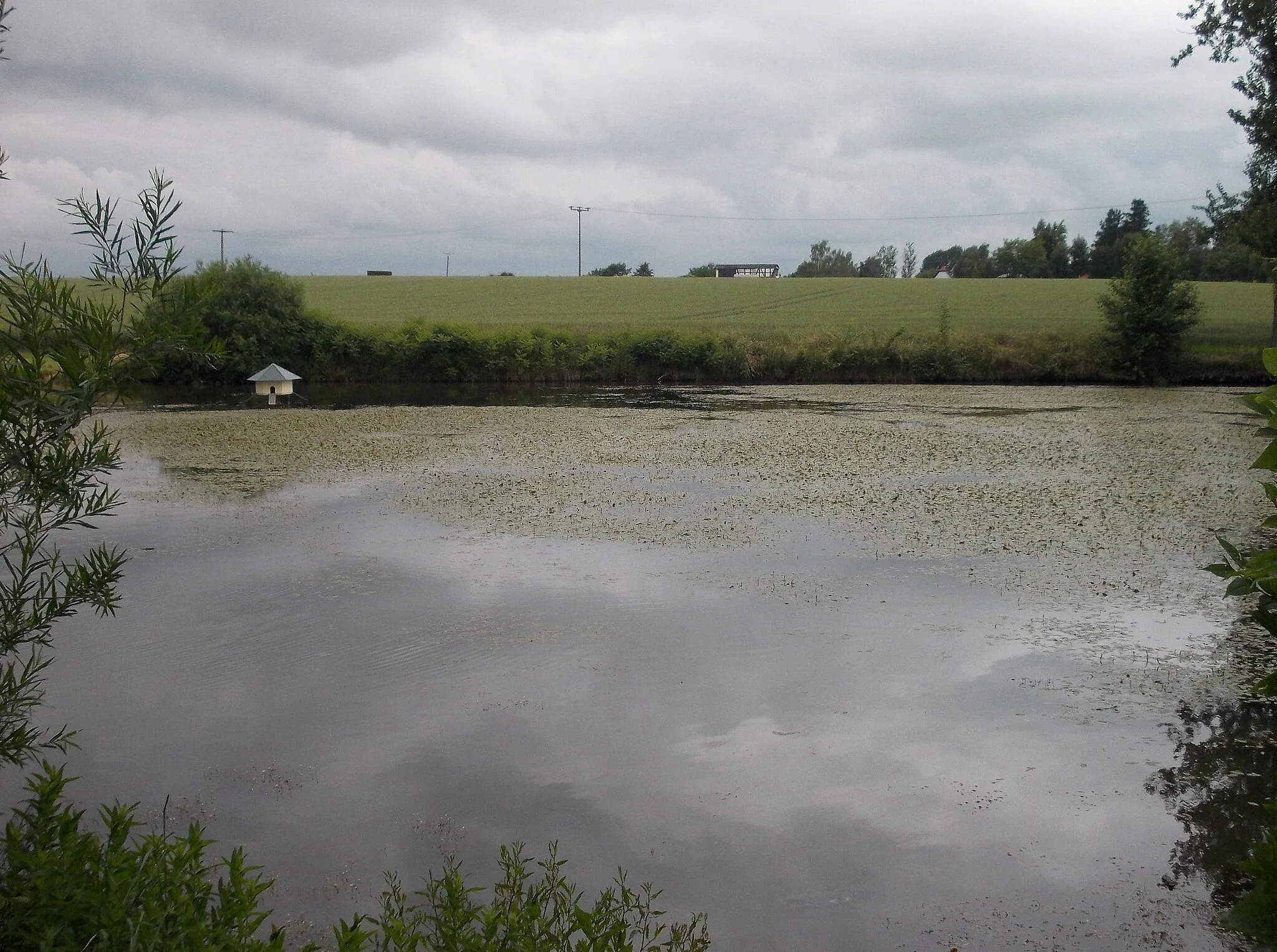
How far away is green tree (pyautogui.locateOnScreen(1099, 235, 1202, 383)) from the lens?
1262 inches

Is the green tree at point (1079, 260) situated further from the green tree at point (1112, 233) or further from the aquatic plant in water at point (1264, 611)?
the aquatic plant in water at point (1264, 611)

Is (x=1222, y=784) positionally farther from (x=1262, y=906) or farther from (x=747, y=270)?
(x=747, y=270)

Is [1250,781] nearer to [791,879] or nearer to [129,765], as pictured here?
[791,879]

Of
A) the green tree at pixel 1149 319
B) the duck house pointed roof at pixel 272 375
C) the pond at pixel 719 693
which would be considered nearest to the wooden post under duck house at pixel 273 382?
the duck house pointed roof at pixel 272 375

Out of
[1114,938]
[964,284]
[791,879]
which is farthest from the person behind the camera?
[964,284]

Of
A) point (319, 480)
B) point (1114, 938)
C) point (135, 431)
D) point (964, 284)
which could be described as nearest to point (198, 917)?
point (1114, 938)

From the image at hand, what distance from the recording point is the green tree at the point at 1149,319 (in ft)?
105

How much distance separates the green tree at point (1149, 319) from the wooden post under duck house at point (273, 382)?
25.4 metres

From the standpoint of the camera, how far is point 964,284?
188 feet

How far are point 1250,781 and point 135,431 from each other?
66.5ft

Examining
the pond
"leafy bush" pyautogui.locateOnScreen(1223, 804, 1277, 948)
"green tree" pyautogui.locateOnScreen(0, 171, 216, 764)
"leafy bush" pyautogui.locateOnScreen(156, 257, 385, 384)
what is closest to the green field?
"leafy bush" pyautogui.locateOnScreen(156, 257, 385, 384)

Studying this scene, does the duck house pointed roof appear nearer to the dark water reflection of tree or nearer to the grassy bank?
the grassy bank

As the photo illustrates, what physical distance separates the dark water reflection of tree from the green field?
30474 millimetres

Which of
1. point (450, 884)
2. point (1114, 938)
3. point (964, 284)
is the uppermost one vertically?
point (964, 284)
